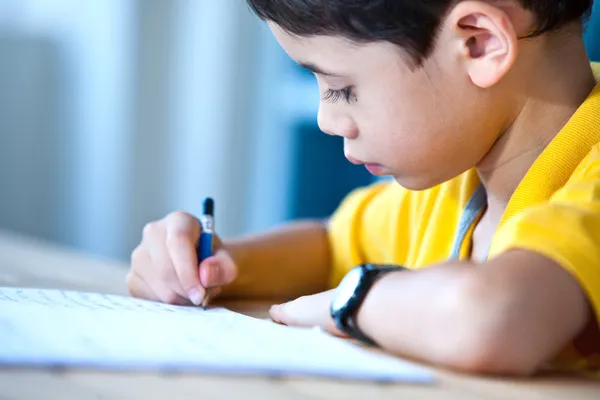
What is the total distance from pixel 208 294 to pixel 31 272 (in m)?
0.32

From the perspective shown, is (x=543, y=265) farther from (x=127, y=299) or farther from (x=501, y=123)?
(x=127, y=299)

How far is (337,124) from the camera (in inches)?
33.4

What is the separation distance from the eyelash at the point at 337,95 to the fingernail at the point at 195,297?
237mm

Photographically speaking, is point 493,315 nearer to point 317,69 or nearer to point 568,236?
point 568,236

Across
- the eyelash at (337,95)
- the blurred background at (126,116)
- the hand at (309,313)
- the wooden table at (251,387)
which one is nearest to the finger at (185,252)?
the hand at (309,313)

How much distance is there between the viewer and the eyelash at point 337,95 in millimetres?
825

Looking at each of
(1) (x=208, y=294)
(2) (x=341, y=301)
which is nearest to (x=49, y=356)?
(2) (x=341, y=301)

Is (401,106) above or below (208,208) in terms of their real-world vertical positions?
above

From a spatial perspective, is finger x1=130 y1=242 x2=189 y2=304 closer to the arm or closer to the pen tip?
the pen tip

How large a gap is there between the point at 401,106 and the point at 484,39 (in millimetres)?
96

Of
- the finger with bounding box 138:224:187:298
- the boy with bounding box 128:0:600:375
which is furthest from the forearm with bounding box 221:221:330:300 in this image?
the finger with bounding box 138:224:187:298

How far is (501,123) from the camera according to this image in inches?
32.8

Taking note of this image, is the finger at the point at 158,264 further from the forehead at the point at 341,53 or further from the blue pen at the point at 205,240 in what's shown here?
the forehead at the point at 341,53

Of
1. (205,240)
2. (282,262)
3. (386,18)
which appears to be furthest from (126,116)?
(386,18)
